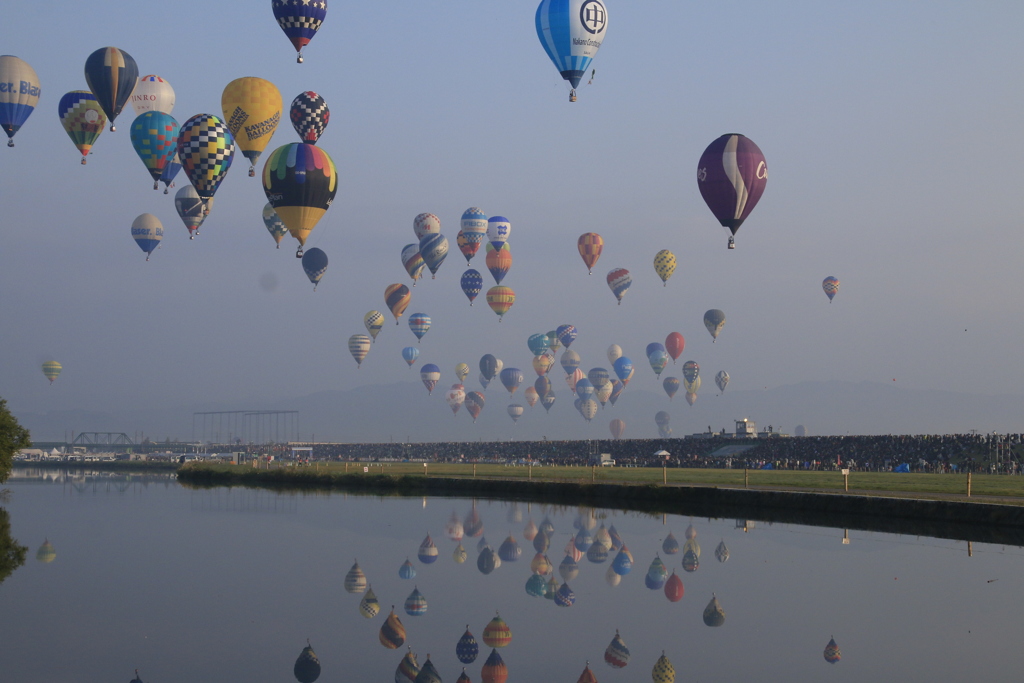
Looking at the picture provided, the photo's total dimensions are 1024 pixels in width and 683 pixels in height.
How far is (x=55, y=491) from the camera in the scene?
6638cm

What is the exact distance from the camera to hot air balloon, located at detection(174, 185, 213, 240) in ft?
206

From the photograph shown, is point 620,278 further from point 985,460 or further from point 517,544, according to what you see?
point 517,544

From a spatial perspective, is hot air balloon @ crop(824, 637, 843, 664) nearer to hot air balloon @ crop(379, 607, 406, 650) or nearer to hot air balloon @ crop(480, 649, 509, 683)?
hot air balloon @ crop(480, 649, 509, 683)

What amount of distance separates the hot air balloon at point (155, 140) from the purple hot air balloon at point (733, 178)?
91.3ft

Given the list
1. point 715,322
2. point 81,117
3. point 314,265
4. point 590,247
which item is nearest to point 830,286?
point 715,322

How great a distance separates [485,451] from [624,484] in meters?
88.9

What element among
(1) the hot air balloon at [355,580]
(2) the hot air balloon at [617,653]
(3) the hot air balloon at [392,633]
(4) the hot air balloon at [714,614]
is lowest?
(1) the hot air balloon at [355,580]

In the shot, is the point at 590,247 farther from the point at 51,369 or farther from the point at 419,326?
the point at 51,369

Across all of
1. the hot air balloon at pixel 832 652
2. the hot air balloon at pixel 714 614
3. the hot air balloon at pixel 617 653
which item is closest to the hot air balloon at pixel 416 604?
the hot air balloon at pixel 617 653

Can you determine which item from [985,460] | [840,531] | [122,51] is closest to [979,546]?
[840,531]

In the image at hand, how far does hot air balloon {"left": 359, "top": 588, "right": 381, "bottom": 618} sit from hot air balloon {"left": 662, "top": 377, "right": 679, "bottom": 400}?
117m

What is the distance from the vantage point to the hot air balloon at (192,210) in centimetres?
6294

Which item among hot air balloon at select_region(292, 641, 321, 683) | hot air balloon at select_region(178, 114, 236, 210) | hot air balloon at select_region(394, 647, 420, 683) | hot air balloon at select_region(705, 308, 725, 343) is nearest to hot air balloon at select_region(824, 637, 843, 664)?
hot air balloon at select_region(394, 647, 420, 683)

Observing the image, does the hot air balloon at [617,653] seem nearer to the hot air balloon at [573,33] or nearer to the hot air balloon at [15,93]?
the hot air balloon at [573,33]
